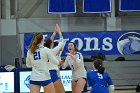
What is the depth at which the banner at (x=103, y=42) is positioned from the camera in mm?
18000

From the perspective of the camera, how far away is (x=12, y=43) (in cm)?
1961

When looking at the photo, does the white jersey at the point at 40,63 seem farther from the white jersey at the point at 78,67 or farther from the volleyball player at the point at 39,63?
the white jersey at the point at 78,67

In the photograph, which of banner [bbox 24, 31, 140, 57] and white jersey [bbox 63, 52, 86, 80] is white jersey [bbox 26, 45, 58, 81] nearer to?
white jersey [bbox 63, 52, 86, 80]

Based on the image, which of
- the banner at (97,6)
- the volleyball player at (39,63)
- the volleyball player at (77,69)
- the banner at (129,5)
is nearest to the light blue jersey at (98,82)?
the volleyball player at (39,63)

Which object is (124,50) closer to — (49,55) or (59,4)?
(59,4)

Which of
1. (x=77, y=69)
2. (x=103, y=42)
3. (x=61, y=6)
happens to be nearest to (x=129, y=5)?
(x=103, y=42)

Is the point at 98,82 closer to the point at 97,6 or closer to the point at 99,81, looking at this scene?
the point at 99,81

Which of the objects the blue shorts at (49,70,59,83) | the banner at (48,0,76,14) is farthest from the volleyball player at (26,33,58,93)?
the banner at (48,0,76,14)

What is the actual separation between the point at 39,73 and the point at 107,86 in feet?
4.65

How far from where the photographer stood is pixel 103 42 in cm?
1800

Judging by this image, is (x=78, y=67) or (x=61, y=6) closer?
(x=78, y=67)

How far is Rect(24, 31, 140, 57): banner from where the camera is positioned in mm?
18000

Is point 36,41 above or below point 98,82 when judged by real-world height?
above

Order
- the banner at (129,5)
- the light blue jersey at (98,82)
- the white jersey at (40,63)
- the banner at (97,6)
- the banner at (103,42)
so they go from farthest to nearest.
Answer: the banner at (129,5) < the banner at (97,6) < the banner at (103,42) < the light blue jersey at (98,82) < the white jersey at (40,63)
